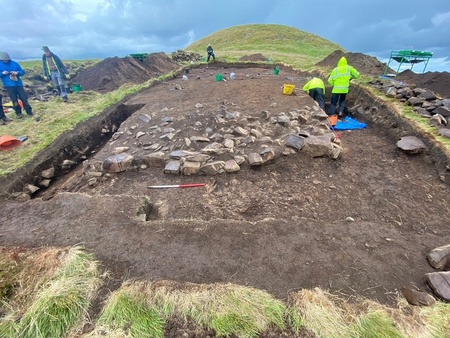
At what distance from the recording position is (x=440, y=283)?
2514 millimetres

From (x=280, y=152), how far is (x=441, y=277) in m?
3.41

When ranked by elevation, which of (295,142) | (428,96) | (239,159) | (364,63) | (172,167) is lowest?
(172,167)

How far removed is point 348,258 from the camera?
9.65ft

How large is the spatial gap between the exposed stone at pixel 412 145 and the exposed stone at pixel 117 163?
21.4 feet

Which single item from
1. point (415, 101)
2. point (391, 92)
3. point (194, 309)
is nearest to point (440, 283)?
point (194, 309)

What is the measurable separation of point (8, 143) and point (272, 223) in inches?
299

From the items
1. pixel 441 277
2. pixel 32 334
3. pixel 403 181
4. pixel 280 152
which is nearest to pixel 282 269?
pixel 441 277

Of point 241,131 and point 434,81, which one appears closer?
point 241,131

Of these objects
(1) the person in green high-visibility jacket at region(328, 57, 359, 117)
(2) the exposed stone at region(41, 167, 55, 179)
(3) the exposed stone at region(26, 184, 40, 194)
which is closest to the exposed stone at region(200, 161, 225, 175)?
(3) the exposed stone at region(26, 184, 40, 194)

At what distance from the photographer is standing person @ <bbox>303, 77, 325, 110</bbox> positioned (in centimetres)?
807

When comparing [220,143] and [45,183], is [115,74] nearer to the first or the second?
[45,183]

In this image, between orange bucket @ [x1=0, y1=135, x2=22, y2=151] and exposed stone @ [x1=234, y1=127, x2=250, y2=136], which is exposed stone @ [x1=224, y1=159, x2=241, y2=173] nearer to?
exposed stone @ [x1=234, y1=127, x2=250, y2=136]

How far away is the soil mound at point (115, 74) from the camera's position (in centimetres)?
1466

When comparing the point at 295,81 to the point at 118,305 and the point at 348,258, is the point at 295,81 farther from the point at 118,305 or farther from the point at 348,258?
the point at 118,305
